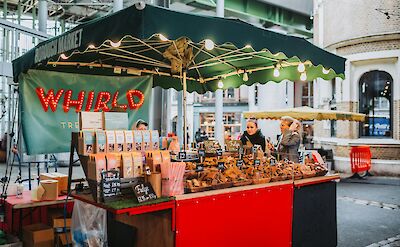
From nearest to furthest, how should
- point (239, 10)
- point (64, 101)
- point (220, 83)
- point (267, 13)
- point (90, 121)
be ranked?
1. point (90, 121)
2. point (64, 101)
3. point (220, 83)
4. point (239, 10)
5. point (267, 13)

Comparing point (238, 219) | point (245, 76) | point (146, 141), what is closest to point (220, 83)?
point (245, 76)

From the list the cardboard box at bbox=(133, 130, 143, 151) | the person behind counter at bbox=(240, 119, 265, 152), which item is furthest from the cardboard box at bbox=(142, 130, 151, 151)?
the person behind counter at bbox=(240, 119, 265, 152)

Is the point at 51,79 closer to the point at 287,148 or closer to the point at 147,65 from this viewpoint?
the point at 147,65

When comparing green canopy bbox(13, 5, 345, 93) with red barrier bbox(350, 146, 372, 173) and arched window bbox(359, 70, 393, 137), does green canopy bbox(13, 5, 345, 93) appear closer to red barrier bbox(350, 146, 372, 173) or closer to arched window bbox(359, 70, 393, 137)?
red barrier bbox(350, 146, 372, 173)

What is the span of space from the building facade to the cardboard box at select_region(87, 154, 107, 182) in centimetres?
1382

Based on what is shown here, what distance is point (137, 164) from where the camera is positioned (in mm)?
4266

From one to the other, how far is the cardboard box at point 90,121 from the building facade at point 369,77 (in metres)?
13.4

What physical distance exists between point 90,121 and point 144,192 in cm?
132

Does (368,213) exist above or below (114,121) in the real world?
below

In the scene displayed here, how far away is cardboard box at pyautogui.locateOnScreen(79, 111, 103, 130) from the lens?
4.73 m

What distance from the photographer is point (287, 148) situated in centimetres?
741

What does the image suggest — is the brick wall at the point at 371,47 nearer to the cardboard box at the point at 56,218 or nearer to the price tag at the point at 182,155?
the price tag at the point at 182,155

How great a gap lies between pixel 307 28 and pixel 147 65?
1906 centimetres

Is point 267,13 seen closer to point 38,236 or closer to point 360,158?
point 360,158
